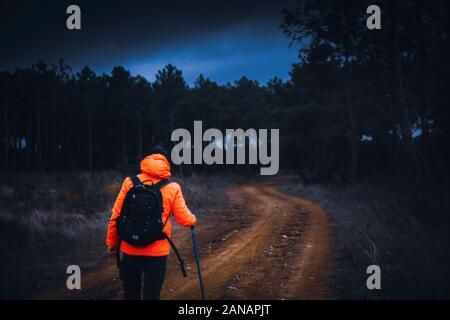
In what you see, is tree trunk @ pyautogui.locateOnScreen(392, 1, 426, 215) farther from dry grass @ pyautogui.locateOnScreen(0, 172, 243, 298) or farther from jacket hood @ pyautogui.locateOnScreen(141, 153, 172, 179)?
dry grass @ pyautogui.locateOnScreen(0, 172, 243, 298)

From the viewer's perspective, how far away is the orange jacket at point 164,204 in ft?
11.7

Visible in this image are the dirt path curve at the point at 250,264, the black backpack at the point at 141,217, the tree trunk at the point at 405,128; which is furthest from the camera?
the tree trunk at the point at 405,128

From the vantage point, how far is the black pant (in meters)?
3.53

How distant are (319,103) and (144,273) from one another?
25.7 m

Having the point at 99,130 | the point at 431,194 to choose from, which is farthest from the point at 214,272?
the point at 99,130

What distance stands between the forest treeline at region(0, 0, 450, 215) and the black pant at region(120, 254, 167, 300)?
1.60m

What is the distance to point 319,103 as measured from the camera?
26609 millimetres

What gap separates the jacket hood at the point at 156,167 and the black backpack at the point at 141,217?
0.19 m

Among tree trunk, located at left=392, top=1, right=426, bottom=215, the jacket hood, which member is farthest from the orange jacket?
tree trunk, located at left=392, top=1, right=426, bottom=215

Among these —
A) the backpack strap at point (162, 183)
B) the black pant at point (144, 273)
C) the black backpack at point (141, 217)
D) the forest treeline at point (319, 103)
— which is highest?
the forest treeline at point (319, 103)

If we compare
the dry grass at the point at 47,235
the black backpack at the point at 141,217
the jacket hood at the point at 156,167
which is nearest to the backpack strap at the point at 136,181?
the black backpack at the point at 141,217

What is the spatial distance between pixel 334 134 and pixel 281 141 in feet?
42.7

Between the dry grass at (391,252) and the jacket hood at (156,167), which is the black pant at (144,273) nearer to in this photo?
the jacket hood at (156,167)
